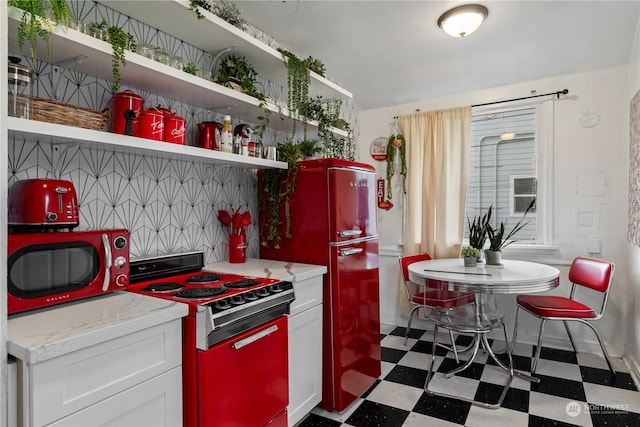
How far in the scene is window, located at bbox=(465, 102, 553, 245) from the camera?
3.30 m

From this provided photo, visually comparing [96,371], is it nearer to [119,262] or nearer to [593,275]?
[119,262]

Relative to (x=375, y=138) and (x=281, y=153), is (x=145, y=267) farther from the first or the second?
(x=375, y=138)

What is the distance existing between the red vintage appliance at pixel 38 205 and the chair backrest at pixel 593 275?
3.24 metres

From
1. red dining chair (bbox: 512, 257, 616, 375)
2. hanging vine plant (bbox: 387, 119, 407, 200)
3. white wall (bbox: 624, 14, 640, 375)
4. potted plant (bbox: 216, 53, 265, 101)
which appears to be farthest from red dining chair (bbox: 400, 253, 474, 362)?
potted plant (bbox: 216, 53, 265, 101)

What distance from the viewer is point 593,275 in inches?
108

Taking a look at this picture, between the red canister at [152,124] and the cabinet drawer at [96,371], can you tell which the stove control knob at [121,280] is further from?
the red canister at [152,124]

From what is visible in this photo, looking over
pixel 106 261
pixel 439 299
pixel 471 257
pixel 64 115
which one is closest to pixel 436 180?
pixel 471 257

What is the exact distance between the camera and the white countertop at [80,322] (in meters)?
1.00

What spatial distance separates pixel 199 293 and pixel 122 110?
86cm

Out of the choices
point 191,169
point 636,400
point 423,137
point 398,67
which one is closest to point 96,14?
point 191,169

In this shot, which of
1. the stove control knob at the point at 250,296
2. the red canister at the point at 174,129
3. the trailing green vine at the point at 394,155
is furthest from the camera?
the trailing green vine at the point at 394,155

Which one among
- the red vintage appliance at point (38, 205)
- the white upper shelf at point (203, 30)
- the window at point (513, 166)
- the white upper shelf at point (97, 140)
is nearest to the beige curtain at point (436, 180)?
the window at point (513, 166)

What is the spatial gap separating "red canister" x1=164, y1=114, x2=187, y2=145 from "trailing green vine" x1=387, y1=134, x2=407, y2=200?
2.54 meters

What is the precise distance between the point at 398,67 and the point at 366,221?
1.39 meters
